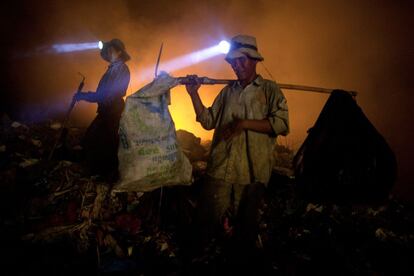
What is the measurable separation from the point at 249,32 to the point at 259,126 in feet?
24.3

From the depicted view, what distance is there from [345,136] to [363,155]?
0.19 meters

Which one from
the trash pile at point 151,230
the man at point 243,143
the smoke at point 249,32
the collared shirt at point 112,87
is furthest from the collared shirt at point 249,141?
the smoke at point 249,32

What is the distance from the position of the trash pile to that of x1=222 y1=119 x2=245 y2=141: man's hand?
91cm

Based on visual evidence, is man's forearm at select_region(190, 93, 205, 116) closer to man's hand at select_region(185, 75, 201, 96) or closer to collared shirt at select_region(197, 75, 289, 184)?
man's hand at select_region(185, 75, 201, 96)

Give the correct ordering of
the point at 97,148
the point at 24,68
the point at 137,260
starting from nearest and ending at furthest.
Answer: the point at 137,260
the point at 97,148
the point at 24,68

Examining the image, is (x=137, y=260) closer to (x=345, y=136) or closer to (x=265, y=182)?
(x=265, y=182)

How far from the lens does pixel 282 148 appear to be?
20.0ft

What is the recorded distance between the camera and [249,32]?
9.30 meters

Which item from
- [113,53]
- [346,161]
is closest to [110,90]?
[113,53]

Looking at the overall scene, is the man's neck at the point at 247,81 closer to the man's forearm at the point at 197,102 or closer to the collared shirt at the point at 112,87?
the man's forearm at the point at 197,102

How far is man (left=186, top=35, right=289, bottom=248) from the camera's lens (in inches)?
101

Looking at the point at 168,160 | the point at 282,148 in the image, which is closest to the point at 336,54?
the point at 282,148

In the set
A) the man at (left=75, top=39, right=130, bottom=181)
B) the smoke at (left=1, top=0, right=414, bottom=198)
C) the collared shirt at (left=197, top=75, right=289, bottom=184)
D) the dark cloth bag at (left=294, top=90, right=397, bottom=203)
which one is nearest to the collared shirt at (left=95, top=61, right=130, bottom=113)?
the man at (left=75, top=39, right=130, bottom=181)

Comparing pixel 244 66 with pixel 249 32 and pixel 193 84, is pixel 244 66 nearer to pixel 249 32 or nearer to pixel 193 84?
pixel 193 84
